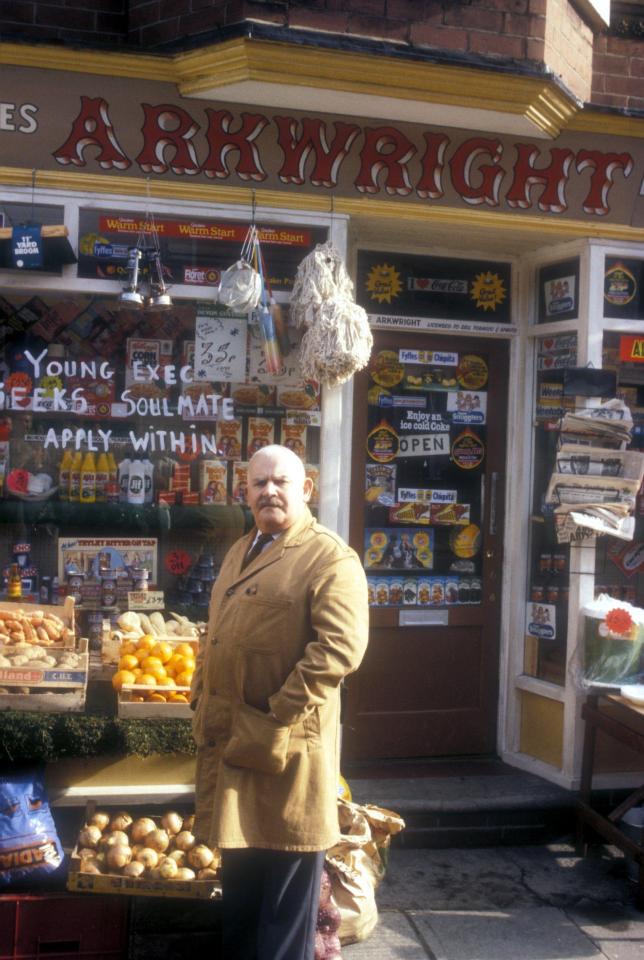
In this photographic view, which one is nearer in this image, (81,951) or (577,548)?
(81,951)

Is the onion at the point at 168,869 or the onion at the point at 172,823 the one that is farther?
the onion at the point at 172,823

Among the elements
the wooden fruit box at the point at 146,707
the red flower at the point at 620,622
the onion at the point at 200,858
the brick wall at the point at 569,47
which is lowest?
the onion at the point at 200,858

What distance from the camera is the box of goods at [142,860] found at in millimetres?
4086

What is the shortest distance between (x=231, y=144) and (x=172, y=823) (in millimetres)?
3339

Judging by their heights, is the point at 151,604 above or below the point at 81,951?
above

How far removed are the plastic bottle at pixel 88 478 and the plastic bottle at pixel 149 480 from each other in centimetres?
26

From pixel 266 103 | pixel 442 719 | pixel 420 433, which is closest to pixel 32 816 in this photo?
pixel 442 719

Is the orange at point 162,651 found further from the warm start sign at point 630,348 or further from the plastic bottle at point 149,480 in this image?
the warm start sign at point 630,348

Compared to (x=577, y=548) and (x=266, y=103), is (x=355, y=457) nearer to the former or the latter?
(x=577, y=548)

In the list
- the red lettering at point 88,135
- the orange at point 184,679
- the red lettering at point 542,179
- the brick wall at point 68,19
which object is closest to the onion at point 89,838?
the orange at point 184,679

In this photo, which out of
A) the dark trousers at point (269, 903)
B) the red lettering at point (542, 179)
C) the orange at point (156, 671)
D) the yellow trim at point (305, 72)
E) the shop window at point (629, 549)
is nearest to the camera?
the dark trousers at point (269, 903)

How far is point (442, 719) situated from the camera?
6.23 m

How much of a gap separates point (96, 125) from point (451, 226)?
1.97m

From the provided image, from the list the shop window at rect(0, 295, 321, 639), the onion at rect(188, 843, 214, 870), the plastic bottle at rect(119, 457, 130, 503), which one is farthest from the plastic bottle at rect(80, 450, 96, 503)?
the onion at rect(188, 843, 214, 870)
